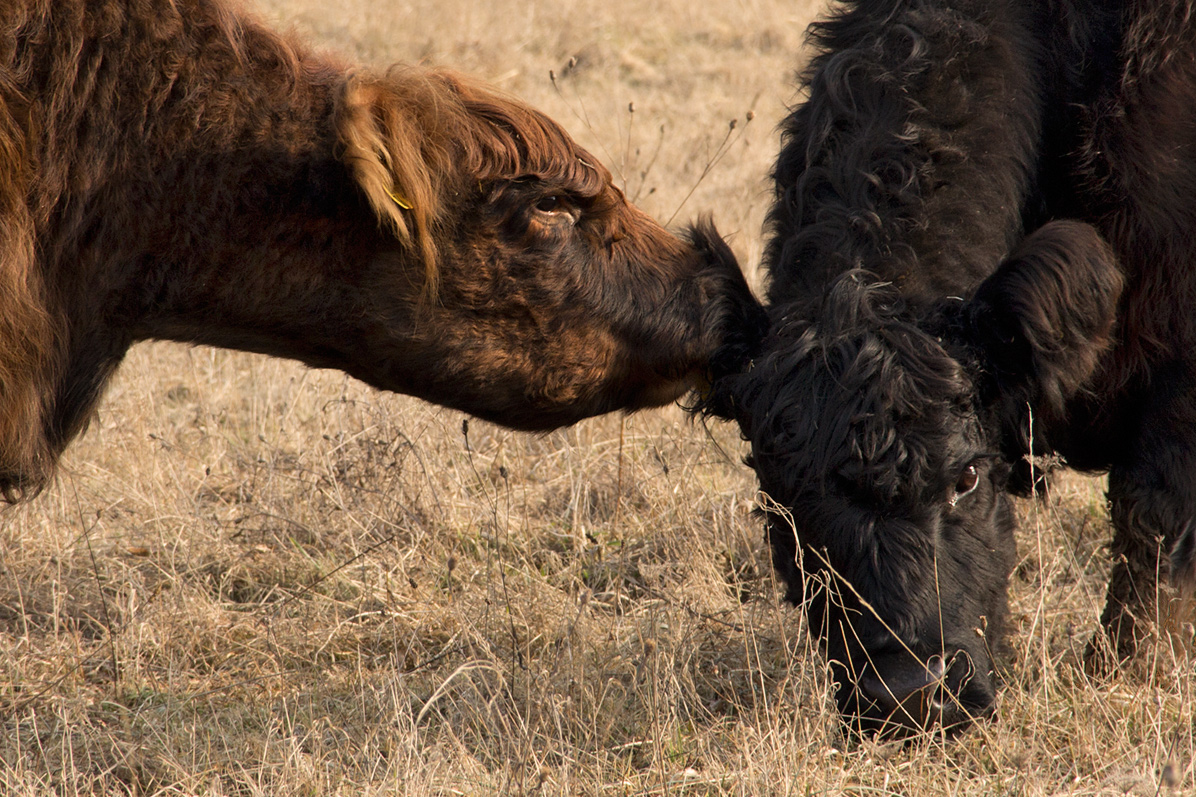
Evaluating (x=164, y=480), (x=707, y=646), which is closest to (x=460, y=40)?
(x=164, y=480)

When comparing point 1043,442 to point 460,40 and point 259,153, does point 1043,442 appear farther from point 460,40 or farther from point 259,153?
point 460,40

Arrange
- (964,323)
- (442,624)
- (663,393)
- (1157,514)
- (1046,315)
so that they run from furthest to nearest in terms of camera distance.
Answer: (442,624) < (1157,514) < (663,393) < (964,323) < (1046,315)

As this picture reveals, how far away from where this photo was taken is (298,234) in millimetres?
2801

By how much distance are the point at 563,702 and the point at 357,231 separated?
151 cm

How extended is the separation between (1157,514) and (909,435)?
102 centimetres

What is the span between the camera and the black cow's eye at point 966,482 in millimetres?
3078

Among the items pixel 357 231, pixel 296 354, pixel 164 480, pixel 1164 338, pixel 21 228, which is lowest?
pixel 164 480

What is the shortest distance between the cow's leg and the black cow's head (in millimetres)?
421

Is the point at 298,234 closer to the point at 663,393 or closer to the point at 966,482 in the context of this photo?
the point at 663,393

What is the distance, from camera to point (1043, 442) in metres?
3.43

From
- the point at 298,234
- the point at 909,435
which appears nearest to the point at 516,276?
the point at 298,234

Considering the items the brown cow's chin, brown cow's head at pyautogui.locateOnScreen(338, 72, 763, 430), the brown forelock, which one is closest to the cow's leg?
brown cow's head at pyautogui.locateOnScreen(338, 72, 763, 430)

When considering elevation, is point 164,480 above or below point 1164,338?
below

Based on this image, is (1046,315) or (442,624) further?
(442,624)
